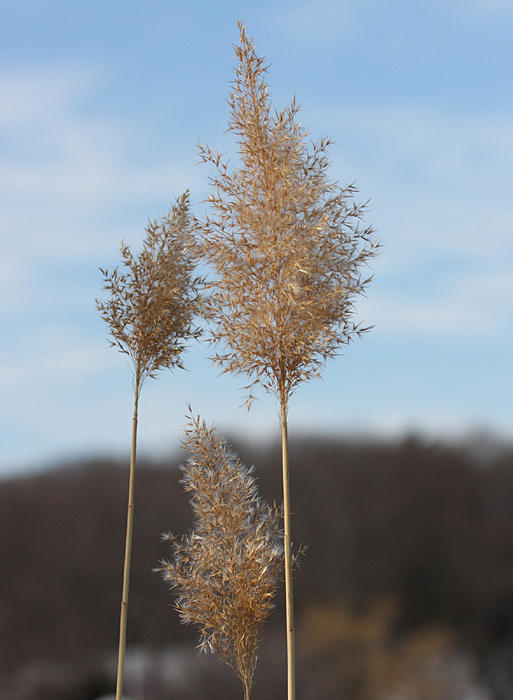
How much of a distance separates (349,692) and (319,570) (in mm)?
823

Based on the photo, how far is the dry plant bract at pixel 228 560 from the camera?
4.13 meters

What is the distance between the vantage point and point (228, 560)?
164 inches

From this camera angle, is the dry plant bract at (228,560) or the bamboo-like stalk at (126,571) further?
the bamboo-like stalk at (126,571)

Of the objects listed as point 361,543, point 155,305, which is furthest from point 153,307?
point 361,543

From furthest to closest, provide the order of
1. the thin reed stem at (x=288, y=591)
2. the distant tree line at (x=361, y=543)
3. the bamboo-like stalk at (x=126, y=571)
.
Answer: the distant tree line at (x=361, y=543) → the bamboo-like stalk at (x=126, y=571) → the thin reed stem at (x=288, y=591)

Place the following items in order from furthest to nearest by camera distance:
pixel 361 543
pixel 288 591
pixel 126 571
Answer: pixel 361 543, pixel 126 571, pixel 288 591

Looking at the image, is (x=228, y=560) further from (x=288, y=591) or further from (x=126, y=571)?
(x=126, y=571)

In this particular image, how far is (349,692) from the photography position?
5.36 meters

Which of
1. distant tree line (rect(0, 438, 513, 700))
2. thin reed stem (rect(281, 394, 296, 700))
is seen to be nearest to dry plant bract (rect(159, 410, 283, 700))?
thin reed stem (rect(281, 394, 296, 700))

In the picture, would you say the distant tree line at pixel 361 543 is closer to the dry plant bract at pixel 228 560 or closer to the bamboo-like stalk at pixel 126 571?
the bamboo-like stalk at pixel 126 571

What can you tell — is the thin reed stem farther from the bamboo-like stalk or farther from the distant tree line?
the distant tree line

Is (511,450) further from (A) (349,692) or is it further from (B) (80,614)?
(B) (80,614)

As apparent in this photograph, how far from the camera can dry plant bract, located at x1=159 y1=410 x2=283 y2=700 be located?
413 centimetres

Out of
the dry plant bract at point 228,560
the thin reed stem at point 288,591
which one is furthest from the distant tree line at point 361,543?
the thin reed stem at point 288,591
